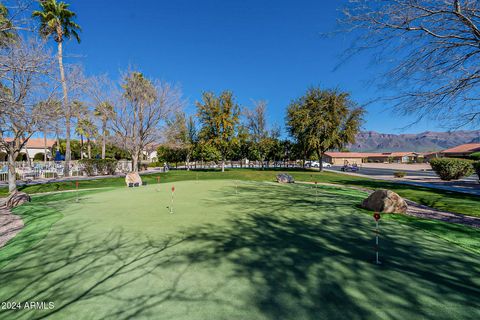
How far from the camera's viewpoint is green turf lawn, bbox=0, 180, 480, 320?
294 cm

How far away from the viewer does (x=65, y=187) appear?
1753cm

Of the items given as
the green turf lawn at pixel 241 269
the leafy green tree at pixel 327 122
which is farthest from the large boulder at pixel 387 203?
the leafy green tree at pixel 327 122

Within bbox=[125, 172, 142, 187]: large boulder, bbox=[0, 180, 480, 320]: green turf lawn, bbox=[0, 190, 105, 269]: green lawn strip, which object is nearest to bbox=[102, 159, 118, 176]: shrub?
bbox=[125, 172, 142, 187]: large boulder

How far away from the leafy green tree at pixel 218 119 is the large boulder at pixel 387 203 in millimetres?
27274

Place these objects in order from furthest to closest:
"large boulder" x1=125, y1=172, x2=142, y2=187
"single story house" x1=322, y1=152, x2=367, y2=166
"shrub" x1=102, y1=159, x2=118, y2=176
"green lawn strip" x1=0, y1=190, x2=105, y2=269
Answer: "single story house" x1=322, y1=152, x2=367, y2=166 < "shrub" x1=102, y1=159, x2=118, y2=176 < "large boulder" x1=125, y1=172, x2=142, y2=187 < "green lawn strip" x1=0, y1=190, x2=105, y2=269

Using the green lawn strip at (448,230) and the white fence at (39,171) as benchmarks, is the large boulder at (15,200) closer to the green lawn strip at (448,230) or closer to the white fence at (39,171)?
the white fence at (39,171)

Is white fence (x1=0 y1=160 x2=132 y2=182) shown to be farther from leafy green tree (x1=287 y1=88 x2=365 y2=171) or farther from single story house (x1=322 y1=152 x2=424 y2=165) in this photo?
single story house (x1=322 y1=152 x2=424 y2=165)

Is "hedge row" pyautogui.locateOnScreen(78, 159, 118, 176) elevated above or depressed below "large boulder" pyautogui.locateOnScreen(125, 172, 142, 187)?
above

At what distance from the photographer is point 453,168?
22.4 m

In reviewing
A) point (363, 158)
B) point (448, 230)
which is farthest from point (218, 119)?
point (363, 158)

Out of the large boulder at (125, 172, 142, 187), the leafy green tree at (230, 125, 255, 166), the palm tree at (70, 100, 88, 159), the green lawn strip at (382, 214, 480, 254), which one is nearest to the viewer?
the green lawn strip at (382, 214, 480, 254)

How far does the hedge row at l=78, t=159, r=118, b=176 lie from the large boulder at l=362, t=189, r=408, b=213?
101 ft

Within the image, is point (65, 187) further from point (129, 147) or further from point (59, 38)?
point (59, 38)

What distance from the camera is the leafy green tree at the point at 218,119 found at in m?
35.0
